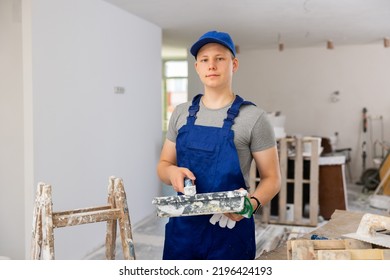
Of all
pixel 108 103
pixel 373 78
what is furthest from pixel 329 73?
pixel 108 103

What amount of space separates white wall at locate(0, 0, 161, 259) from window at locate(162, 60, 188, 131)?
4.75 metres

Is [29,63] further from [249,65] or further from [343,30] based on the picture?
[249,65]

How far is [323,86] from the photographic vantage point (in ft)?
23.7

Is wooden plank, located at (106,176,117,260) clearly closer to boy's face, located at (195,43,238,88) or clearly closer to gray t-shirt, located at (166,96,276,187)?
gray t-shirt, located at (166,96,276,187)

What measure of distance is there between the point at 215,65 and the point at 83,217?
2.09 feet

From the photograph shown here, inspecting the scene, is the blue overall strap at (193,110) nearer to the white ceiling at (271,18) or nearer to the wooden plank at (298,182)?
the white ceiling at (271,18)

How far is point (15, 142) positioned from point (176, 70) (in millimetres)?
6914

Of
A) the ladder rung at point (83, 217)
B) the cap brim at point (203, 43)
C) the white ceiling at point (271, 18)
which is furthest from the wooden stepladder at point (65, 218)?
the white ceiling at point (271, 18)

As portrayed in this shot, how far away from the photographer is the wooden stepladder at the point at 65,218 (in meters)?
1.27

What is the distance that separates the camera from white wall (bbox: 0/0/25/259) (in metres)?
2.75

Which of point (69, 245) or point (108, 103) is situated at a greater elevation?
point (108, 103)

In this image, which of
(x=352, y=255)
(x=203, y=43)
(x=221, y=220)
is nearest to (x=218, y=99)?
(x=203, y=43)

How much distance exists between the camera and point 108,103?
3732mm

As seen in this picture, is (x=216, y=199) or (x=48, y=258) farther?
(x=48, y=258)
